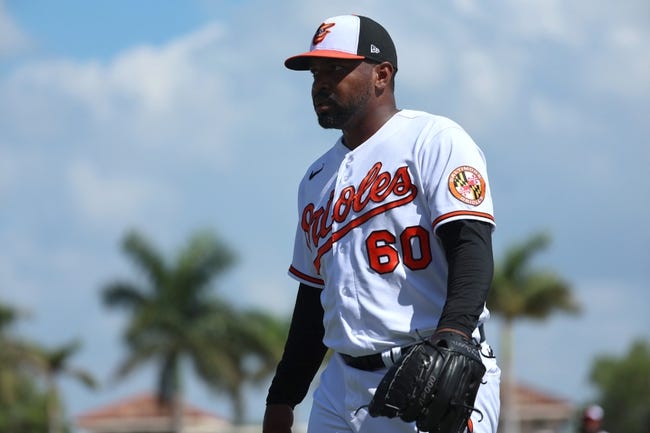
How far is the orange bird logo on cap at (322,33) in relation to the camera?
17.9 ft

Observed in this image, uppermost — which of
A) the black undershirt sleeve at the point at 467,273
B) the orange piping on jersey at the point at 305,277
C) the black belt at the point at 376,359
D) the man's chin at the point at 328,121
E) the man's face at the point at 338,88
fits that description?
the man's face at the point at 338,88

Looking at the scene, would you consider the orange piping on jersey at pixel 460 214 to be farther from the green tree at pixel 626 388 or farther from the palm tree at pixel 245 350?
the green tree at pixel 626 388

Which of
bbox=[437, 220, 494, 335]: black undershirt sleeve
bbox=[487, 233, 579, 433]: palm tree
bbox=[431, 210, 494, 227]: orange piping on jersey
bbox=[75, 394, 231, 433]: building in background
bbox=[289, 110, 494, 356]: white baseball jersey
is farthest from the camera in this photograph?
bbox=[75, 394, 231, 433]: building in background

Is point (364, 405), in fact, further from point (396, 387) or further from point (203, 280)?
point (203, 280)

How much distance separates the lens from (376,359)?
204 inches

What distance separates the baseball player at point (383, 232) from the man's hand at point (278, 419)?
37cm

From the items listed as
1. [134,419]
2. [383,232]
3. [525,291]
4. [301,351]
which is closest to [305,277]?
[301,351]

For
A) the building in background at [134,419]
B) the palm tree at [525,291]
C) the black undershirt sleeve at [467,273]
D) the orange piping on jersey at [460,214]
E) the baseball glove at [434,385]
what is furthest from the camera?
the building in background at [134,419]

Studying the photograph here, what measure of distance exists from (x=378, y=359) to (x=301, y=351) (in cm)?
75

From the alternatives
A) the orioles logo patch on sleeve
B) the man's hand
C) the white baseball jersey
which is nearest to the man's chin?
the white baseball jersey

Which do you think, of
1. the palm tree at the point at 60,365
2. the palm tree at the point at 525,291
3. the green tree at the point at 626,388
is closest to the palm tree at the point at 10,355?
the palm tree at the point at 60,365

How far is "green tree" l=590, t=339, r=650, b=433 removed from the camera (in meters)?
80.5

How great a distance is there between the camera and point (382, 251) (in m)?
5.20

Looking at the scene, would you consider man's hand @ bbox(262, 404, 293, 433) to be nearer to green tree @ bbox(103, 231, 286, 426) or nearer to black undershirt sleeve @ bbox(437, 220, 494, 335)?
black undershirt sleeve @ bbox(437, 220, 494, 335)
